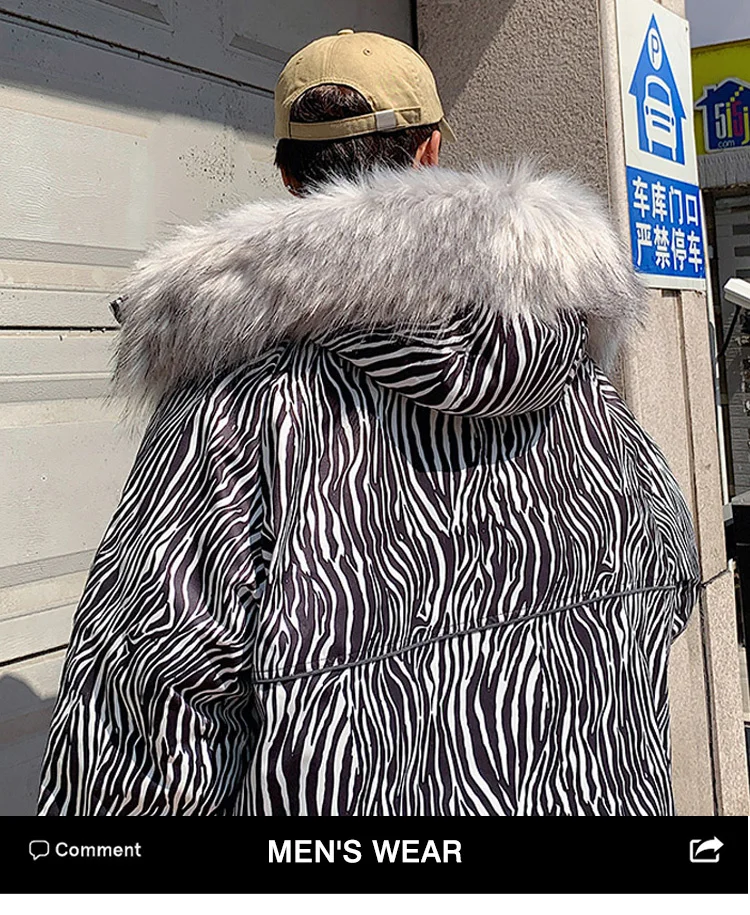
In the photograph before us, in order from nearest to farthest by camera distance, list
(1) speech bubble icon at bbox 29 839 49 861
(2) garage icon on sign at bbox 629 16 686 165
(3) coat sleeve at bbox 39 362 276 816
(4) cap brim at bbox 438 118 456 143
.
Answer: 1. (3) coat sleeve at bbox 39 362 276 816
2. (1) speech bubble icon at bbox 29 839 49 861
3. (4) cap brim at bbox 438 118 456 143
4. (2) garage icon on sign at bbox 629 16 686 165

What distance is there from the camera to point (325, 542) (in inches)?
46.6

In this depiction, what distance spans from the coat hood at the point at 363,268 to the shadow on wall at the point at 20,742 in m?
0.88

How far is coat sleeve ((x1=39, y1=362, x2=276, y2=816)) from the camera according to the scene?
1.16m

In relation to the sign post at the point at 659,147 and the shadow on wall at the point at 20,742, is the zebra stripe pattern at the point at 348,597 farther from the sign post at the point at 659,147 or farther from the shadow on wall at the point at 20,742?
the sign post at the point at 659,147

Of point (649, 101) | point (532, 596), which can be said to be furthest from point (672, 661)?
point (532, 596)

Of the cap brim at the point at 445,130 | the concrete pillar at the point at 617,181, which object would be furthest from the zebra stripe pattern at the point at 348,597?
the concrete pillar at the point at 617,181

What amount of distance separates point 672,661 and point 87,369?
70.4 inches

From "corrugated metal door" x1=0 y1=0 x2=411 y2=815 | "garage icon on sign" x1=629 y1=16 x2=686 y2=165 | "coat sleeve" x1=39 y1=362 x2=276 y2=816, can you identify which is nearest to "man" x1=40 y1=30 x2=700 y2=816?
"coat sleeve" x1=39 y1=362 x2=276 y2=816

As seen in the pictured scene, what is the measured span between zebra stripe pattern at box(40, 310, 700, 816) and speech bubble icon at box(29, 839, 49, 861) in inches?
3.0

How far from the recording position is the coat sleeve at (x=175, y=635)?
1.16m

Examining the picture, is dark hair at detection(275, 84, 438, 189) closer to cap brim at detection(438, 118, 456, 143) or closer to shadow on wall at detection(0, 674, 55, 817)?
cap brim at detection(438, 118, 456, 143)

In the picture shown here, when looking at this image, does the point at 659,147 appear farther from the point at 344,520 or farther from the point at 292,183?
the point at 344,520

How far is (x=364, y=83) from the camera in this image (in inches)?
50.5

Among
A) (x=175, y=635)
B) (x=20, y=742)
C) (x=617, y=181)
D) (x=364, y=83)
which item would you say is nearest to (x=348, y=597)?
(x=175, y=635)
